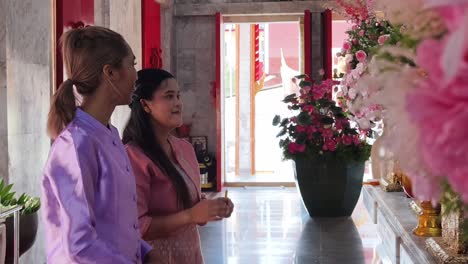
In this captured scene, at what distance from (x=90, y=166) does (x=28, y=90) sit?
13.0 feet

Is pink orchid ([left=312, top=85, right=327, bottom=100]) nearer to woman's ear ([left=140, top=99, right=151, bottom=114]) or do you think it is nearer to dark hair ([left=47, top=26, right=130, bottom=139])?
woman's ear ([left=140, top=99, right=151, bottom=114])

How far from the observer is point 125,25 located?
8109mm

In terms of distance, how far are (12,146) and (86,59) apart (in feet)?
11.7

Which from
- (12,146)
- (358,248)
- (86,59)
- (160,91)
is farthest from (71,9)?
(86,59)

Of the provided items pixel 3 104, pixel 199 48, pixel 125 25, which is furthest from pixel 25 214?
pixel 199 48

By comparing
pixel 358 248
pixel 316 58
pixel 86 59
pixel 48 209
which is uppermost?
pixel 316 58

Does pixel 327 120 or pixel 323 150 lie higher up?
pixel 327 120

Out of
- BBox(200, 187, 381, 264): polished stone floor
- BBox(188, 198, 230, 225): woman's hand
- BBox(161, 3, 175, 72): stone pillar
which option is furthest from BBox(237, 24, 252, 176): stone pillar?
BBox(188, 198, 230, 225): woman's hand

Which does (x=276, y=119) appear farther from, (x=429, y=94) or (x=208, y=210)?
(x=429, y=94)

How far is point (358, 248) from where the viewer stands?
602 cm

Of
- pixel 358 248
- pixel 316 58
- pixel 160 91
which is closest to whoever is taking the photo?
pixel 160 91

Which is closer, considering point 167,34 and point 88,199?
point 88,199

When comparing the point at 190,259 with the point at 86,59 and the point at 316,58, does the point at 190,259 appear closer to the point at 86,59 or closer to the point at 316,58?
the point at 86,59

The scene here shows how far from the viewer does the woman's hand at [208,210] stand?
1894 mm
